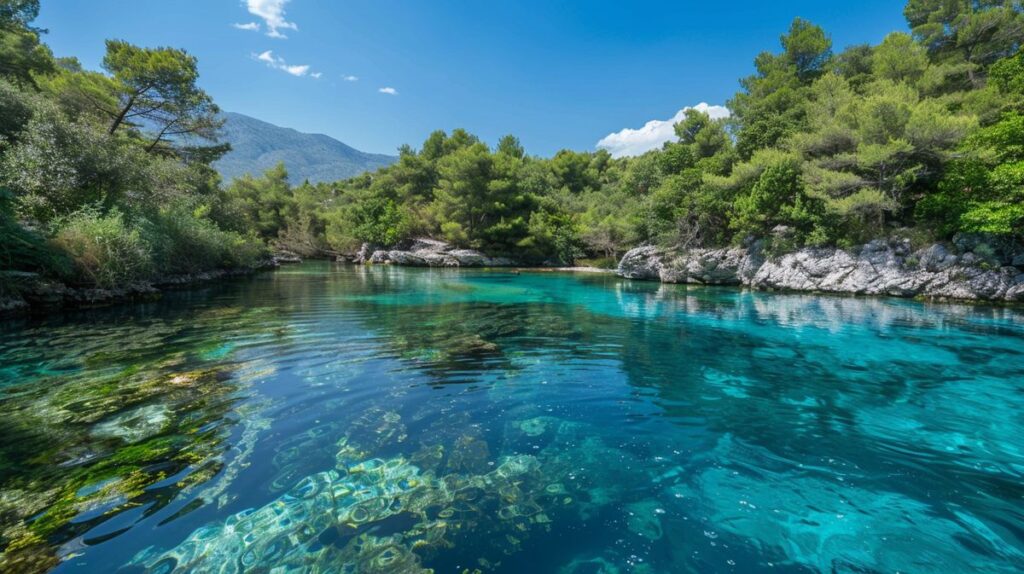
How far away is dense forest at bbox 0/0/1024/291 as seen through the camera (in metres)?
13.5

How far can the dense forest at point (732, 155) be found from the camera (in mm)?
13539

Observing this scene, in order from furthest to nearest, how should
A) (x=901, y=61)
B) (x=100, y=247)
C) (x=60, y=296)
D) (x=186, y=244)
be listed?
(x=901, y=61)
(x=186, y=244)
(x=100, y=247)
(x=60, y=296)

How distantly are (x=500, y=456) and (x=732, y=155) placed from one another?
102ft

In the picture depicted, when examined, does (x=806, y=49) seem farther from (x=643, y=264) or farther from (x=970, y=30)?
(x=643, y=264)

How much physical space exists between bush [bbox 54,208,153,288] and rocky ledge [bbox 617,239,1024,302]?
28.8 meters

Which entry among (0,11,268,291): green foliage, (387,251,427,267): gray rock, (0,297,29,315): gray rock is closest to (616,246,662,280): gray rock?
(387,251,427,267): gray rock

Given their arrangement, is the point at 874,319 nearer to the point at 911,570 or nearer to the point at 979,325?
the point at 979,325

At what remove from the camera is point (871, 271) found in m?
19.6

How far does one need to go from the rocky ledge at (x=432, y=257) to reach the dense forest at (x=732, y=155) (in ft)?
49.6

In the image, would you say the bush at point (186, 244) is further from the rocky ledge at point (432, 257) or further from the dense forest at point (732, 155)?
the rocky ledge at point (432, 257)

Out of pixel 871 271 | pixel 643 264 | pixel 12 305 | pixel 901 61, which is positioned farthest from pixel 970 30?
pixel 12 305

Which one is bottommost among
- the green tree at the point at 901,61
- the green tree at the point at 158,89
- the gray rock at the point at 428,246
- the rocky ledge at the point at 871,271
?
the rocky ledge at the point at 871,271

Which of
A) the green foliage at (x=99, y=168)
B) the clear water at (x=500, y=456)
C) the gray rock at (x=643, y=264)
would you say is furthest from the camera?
the gray rock at (x=643, y=264)

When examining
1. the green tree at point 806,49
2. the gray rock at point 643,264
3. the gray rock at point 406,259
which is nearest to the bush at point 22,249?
the gray rock at point 643,264
